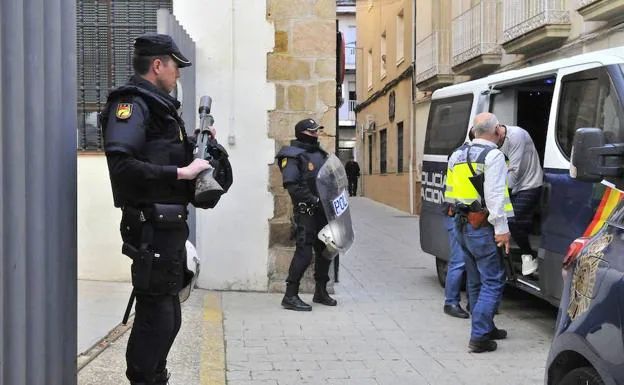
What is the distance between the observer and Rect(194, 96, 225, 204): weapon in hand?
10.3ft

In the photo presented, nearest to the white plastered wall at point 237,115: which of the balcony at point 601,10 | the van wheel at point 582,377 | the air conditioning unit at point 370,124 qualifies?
the van wheel at point 582,377

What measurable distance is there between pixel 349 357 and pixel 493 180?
1709 mm

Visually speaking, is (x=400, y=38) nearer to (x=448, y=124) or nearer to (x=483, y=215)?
(x=448, y=124)

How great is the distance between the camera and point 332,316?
637 centimetres

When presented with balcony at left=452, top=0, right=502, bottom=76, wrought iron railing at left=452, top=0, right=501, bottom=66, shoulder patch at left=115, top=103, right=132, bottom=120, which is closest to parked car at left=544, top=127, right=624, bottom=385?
shoulder patch at left=115, top=103, right=132, bottom=120

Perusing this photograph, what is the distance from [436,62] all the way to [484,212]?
38.2 ft

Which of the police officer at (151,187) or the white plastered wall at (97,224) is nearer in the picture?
the police officer at (151,187)

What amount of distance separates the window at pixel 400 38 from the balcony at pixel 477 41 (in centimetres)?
530

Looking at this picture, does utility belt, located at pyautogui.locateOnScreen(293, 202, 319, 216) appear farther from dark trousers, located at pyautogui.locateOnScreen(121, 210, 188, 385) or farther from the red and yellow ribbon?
dark trousers, located at pyautogui.locateOnScreen(121, 210, 188, 385)

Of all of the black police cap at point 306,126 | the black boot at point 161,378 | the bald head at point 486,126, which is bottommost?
the black boot at point 161,378

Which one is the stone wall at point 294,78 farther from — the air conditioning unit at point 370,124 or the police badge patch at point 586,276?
the air conditioning unit at point 370,124

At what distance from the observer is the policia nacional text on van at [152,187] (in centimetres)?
304

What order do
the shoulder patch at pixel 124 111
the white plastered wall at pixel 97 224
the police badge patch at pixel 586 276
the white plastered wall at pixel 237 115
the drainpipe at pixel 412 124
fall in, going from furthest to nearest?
the drainpipe at pixel 412 124 < the white plastered wall at pixel 237 115 < the white plastered wall at pixel 97 224 < the shoulder patch at pixel 124 111 < the police badge patch at pixel 586 276

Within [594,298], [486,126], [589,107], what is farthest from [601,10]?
[594,298]
